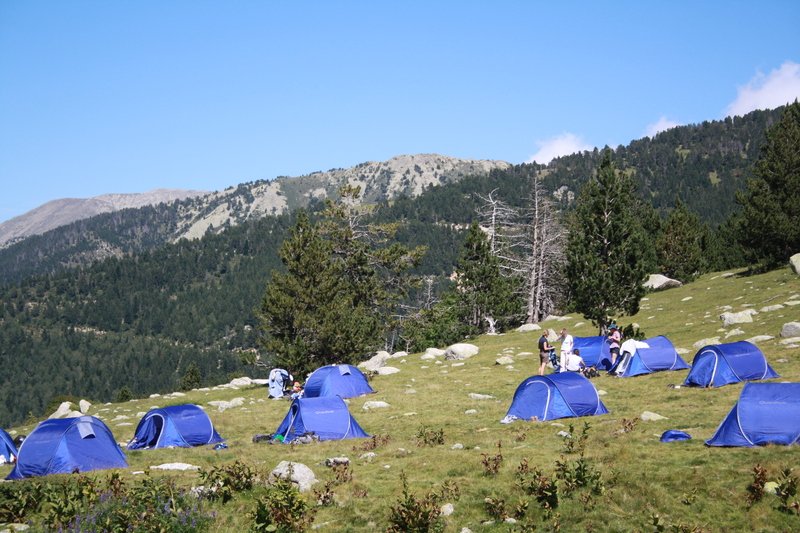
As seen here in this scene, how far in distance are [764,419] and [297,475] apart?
36.3 ft

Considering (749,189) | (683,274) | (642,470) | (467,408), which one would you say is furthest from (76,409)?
(683,274)

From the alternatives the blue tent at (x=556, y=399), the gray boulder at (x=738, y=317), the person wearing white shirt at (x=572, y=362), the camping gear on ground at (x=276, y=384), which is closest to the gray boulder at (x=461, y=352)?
the camping gear on ground at (x=276, y=384)

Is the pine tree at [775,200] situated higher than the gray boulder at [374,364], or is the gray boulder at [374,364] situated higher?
the pine tree at [775,200]

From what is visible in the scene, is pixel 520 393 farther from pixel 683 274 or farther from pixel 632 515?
pixel 683 274

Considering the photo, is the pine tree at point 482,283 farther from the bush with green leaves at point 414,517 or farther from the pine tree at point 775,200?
the bush with green leaves at point 414,517

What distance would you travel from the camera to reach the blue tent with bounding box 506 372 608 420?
2009cm

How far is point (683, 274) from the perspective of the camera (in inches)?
2438

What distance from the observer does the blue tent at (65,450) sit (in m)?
17.0

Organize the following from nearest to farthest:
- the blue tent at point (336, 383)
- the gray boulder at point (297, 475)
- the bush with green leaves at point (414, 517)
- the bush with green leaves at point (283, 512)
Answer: the bush with green leaves at point (414, 517) → the bush with green leaves at point (283, 512) → the gray boulder at point (297, 475) → the blue tent at point (336, 383)

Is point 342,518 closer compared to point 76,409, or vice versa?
point 342,518

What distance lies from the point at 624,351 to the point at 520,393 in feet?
30.1

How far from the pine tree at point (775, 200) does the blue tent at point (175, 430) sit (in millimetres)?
43173

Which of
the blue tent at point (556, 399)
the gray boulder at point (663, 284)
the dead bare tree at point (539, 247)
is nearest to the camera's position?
the blue tent at point (556, 399)

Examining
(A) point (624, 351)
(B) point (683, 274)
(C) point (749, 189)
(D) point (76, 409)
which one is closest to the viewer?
(A) point (624, 351)
